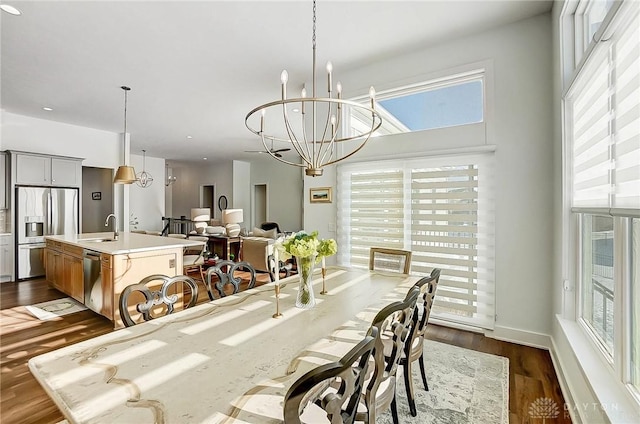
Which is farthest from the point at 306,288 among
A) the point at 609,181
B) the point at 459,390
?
the point at 609,181

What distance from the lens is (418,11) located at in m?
2.77

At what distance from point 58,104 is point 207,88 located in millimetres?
2746

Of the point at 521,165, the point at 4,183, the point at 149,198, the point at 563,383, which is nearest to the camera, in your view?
the point at 563,383

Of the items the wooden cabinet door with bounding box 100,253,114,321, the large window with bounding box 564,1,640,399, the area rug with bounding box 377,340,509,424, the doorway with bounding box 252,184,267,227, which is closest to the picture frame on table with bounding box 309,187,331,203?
the area rug with bounding box 377,340,509,424

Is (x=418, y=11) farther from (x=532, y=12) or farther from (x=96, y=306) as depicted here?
(x=96, y=306)

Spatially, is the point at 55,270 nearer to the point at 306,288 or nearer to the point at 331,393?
the point at 306,288

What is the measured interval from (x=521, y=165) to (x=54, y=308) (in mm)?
5894

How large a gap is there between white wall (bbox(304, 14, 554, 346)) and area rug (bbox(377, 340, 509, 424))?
2.02 feet

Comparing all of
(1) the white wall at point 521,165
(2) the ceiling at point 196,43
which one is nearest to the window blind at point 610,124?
(1) the white wall at point 521,165

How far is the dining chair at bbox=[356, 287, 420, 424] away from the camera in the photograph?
3.77ft

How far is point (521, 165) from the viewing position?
293cm

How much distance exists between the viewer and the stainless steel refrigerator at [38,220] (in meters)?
5.42

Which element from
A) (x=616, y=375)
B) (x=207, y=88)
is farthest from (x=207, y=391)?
(x=207, y=88)

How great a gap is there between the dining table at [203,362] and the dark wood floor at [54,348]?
1.28m
